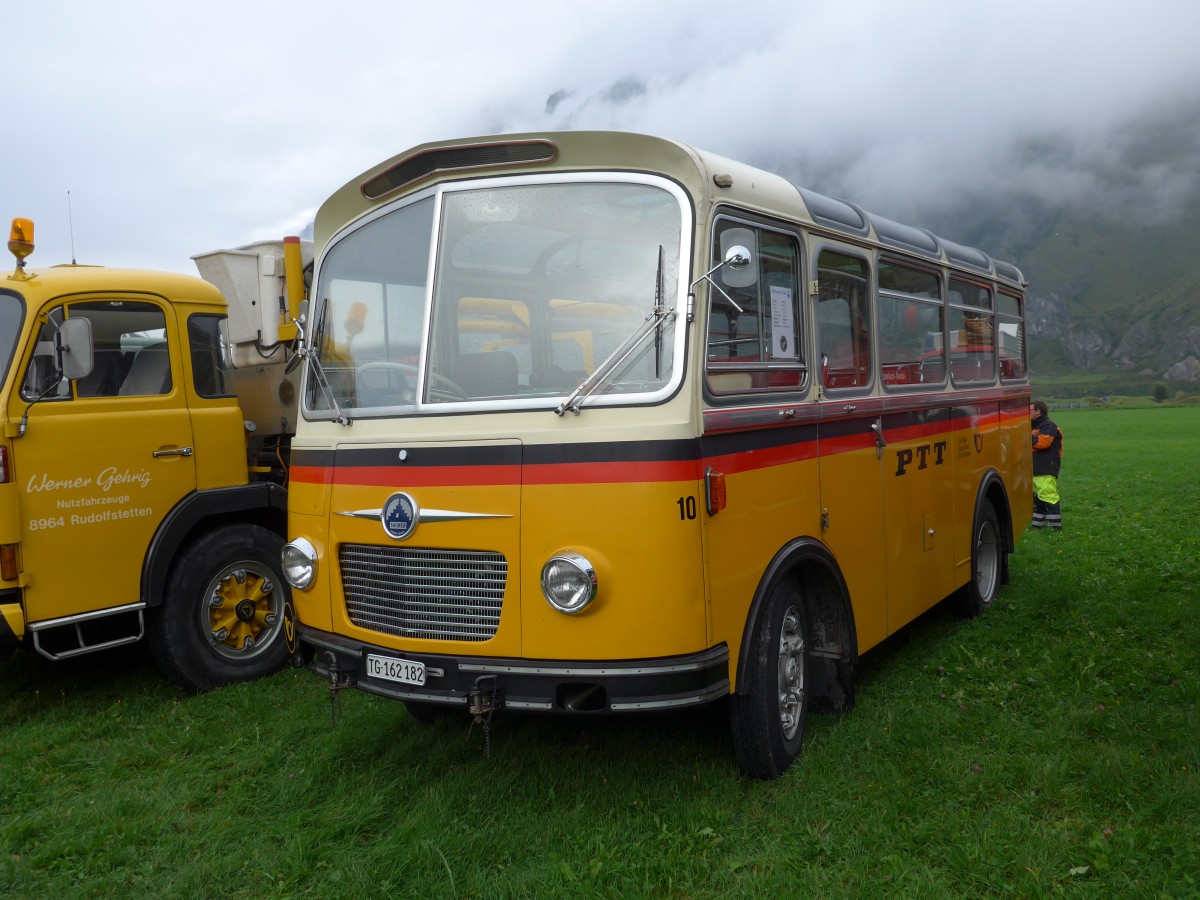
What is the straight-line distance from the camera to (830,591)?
5102 mm

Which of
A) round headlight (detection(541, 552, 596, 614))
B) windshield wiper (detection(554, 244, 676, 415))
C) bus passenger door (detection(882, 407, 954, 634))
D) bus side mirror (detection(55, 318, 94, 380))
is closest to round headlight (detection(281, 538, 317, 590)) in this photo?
round headlight (detection(541, 552, 596, 614))

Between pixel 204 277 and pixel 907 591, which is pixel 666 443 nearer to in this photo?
pixel 907 591

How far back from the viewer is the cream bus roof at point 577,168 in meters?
4.19

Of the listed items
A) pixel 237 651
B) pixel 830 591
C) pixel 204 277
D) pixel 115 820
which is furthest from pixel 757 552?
pixel 204 277

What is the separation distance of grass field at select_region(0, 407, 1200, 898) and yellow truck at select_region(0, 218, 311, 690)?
1.80 feet

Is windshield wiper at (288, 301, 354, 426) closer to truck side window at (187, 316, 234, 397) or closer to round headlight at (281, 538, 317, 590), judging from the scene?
round headlight at (281, 538, 317, 590)

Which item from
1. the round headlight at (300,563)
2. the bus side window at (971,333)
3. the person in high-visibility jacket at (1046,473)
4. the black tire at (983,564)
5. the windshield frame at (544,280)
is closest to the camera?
the windshield frame at (544,280)

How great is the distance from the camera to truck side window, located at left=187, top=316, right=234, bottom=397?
6574 millimetres

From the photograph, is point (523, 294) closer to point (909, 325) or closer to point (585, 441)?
point (585, 441)

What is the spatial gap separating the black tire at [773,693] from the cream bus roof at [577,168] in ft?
5.84

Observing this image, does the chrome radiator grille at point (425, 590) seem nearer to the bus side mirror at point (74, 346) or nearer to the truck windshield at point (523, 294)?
the truck windshield at point (523, 294)

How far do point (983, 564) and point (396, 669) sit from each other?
5296mm

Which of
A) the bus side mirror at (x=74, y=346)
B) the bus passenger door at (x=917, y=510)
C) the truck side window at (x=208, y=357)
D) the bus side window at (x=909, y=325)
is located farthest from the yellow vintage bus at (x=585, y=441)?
the truck side window at (x=208, y=357)

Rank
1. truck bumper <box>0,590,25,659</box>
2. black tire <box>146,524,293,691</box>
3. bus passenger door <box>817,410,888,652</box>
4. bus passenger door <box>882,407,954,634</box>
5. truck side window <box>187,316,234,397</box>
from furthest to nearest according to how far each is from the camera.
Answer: truck side window <box>187,316,234,397</box>
black tire <box>146,524,293,691</box>
bus passenger door <box>882,407,954,634</box>
truck bumper <box>0,590,25,659</box>
bus passenger door <box>817,410,888,652</box>
